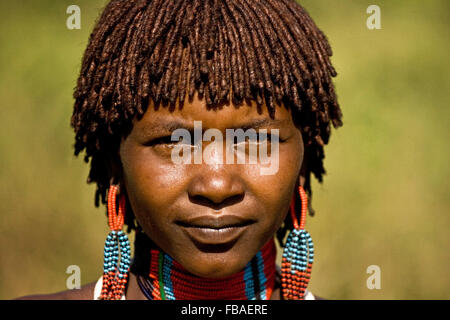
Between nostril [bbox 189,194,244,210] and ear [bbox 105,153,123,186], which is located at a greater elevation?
ear [bbox 105,153,123,186]

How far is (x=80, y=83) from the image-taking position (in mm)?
2510

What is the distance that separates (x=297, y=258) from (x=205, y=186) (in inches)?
25.7

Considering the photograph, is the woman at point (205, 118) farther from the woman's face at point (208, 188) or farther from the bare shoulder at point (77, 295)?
the bare shoulder at point (77, 295)

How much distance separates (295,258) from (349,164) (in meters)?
2.69

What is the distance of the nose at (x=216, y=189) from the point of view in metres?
2.22

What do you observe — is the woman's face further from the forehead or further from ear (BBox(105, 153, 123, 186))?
ear (BBox(105, 153, 123, 186))

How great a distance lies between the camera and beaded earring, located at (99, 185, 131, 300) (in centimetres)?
259

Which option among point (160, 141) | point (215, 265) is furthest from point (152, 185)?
point (215, 265)

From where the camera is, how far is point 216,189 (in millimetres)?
2215

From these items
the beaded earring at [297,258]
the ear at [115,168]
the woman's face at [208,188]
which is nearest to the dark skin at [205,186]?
the woman's face at [208,188]
